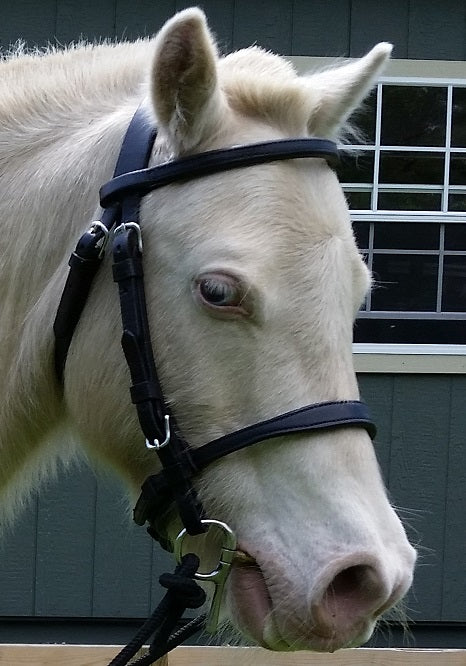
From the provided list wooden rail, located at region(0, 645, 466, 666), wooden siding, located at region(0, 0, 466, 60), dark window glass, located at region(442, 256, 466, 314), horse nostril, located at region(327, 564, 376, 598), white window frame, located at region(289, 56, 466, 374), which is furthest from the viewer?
dark window glass, located at region(442, 256, 466, 314)

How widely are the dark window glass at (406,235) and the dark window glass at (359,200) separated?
0.36 feet

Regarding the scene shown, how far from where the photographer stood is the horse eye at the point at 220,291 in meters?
1.44

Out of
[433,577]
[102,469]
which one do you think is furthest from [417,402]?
[102,469]

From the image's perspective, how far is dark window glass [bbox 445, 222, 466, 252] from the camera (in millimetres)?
4660

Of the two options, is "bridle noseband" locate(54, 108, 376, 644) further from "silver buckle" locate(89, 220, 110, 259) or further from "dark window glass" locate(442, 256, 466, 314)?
"dark window glass" locate(442, 256, 466, 314)

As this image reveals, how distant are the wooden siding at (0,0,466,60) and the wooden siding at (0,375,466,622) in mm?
1725

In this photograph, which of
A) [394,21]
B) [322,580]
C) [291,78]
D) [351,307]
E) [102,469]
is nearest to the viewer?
[322,580]

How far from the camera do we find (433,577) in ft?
15.5

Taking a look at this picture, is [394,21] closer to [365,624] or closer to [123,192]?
[123,192]

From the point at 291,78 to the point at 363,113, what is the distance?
2.99 m

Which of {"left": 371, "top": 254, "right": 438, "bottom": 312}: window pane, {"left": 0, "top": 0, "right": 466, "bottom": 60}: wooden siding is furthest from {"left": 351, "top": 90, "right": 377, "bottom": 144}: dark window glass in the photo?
{"left": 371, "top": 254, "right": 438, "bottom": 312}: window pane

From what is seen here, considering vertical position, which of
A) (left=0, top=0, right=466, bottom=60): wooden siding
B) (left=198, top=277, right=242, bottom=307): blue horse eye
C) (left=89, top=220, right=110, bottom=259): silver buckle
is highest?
(left=0, top=0, right=466, bottom=60): wooden siding

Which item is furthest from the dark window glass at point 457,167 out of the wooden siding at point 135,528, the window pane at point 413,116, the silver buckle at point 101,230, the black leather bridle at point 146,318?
the silver buckle at point 101,230

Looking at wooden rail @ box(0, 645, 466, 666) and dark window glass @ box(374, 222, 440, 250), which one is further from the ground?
dark window glass @ box(374, 222, 440, 250)
